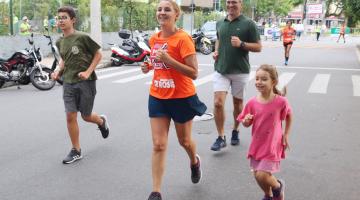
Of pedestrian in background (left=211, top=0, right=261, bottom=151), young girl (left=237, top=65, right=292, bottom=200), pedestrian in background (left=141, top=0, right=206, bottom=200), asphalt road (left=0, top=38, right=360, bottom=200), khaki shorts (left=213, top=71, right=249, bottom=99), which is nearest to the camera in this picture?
young girl (left=237, top=65, right=292, bottom=200)

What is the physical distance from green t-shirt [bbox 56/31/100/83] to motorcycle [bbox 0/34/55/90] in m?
6.25

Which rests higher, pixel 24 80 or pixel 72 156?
pixel 24 80

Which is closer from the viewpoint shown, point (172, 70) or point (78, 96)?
point (172, 70)

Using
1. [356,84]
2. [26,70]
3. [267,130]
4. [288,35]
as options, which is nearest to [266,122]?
[267,130]

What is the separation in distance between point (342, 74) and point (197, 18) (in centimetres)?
2845

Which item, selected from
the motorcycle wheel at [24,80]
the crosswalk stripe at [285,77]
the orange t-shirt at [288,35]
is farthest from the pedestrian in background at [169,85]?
the orange t-shirt at [288,35]

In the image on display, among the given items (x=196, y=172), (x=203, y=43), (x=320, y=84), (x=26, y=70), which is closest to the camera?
(x=196, y=172)

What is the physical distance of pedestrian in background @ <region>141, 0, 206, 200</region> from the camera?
4.16 m

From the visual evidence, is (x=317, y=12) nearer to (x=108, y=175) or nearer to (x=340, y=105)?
(x=340, y=105)

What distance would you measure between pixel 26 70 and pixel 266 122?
9342mm

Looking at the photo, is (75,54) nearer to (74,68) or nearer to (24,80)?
(74,68)

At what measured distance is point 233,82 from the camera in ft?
20.0

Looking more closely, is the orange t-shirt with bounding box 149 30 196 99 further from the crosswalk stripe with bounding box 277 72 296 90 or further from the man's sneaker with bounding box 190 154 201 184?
the crosswalk stripe with bounding box 277 72 296 90

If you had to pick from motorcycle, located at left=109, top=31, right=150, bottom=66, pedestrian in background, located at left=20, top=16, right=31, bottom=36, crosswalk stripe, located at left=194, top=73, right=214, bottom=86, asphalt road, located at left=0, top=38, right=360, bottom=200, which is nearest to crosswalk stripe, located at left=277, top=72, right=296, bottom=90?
crosswalk stripe, located at left=194, top=73, right=214, bottom=86
